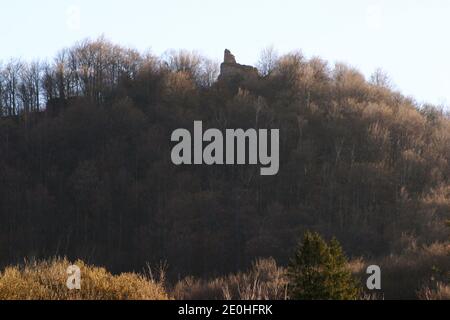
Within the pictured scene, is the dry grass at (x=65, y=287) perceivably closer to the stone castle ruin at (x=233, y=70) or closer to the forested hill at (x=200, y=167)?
the forested hill at (x=200, y=167)

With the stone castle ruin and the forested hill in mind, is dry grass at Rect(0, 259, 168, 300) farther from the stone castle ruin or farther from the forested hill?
the stone castle ruin

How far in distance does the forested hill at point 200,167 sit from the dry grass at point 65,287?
32994 millimetres

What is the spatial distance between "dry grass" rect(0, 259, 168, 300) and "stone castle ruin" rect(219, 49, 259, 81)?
193 feet

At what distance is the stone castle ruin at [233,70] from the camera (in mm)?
70562

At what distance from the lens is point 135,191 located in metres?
60.5

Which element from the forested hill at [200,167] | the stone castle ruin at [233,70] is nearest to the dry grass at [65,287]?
the forested hill at [200,167]

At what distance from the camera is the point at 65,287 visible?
1166cm

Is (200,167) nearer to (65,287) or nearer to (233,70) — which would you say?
(233,70)

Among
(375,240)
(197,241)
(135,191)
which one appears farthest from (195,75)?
(375,240)

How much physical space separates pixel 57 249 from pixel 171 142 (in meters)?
16.2

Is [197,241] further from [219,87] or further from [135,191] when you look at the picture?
[219,87]

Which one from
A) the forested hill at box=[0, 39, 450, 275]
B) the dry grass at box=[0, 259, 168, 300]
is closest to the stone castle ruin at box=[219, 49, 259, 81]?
the forested hill at box=[0, 39, 450, 275]

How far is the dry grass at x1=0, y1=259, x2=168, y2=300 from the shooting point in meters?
11.0

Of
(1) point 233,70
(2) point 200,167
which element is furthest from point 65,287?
(1) point 233,70
